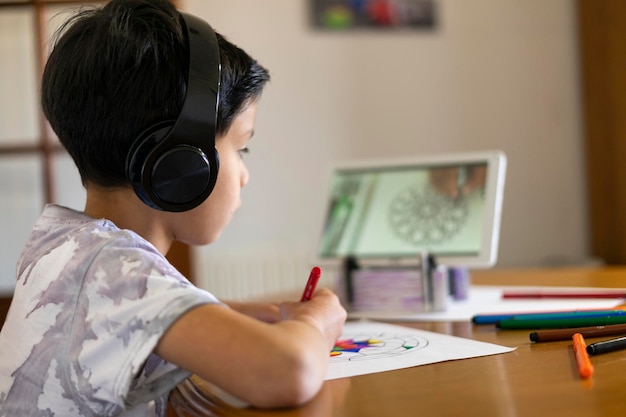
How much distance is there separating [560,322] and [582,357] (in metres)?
0.20

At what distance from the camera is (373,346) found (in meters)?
0.96

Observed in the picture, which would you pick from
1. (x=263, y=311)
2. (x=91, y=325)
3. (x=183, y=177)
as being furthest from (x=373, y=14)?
(x=91, y=325)

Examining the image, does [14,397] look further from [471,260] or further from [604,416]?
[471,260]

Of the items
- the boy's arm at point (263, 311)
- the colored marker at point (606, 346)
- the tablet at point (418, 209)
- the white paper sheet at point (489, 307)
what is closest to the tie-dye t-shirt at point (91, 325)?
the boy's arm at point (263, 311)

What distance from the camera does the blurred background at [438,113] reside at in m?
3.17

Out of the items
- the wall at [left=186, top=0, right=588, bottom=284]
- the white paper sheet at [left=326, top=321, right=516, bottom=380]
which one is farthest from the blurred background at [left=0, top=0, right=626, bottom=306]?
the white paper sheet at [left=326, top=321, right=516, bottom=380]

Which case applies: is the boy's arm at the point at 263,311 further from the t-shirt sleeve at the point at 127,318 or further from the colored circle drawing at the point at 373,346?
the t-shirt sleeve at the point at 127,318

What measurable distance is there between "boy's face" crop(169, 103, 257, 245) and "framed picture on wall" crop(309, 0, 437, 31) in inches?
91.3

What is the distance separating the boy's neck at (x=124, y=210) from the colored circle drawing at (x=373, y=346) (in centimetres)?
26

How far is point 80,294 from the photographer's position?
2.55 feet

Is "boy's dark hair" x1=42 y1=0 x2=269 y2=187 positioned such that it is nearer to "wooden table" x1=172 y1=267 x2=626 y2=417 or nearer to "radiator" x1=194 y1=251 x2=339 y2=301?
"wooden table" x1=172 y1=267 x2=626 y2=417

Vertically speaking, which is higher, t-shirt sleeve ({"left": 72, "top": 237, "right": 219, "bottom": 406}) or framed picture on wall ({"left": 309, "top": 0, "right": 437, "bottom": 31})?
framed picture on wall ({"left": 309, "top": 0, "right": 437, "bottom": 31})

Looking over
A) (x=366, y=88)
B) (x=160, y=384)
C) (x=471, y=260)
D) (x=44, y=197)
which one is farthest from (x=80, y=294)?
(x=366, y=88)

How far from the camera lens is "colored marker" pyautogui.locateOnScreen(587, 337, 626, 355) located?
31.8 inches
